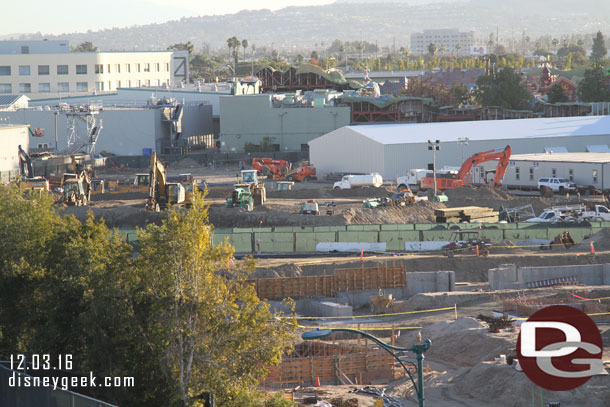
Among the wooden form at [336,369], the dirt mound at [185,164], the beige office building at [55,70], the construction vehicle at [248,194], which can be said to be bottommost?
the wooden form at [336,369]

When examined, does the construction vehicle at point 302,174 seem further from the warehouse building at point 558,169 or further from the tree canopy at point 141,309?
the tree canopy at point 141,309

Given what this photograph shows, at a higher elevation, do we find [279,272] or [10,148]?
[10,148]

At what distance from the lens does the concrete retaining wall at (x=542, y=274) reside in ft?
125

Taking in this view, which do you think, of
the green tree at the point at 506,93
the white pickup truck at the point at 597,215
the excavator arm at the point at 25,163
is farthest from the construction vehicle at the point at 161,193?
the green tree at the point at 506,93

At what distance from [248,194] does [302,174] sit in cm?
2055

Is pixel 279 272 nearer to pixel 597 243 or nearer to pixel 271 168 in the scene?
pixel 597 243

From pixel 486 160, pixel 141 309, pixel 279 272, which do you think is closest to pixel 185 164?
pixel 486 160

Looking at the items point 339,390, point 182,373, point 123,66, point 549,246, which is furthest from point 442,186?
point 123,66

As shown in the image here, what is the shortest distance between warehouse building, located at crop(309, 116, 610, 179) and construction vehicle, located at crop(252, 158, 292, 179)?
2.65m

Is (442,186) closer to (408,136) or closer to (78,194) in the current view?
(408,136)

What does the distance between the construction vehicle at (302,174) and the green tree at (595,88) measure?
51347mm

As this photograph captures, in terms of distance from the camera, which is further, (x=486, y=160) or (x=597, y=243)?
(x=486, y=160)

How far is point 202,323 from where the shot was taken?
60.4 feet

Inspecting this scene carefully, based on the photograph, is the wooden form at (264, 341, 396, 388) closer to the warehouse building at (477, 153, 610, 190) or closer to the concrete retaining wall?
the concrete retaining wall
